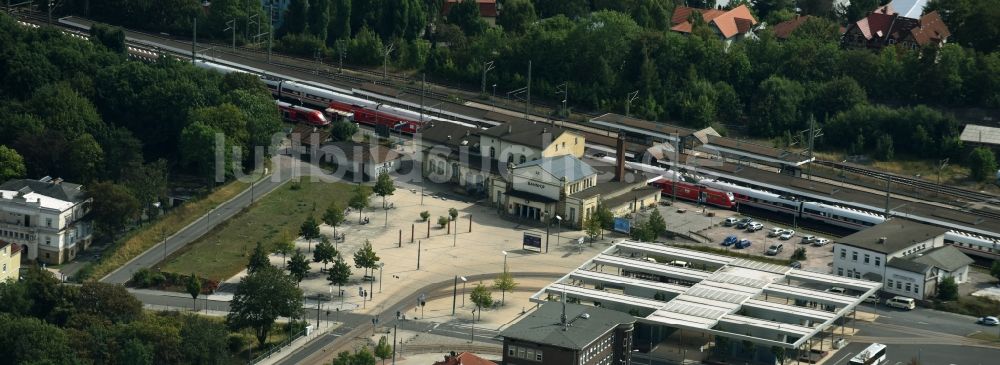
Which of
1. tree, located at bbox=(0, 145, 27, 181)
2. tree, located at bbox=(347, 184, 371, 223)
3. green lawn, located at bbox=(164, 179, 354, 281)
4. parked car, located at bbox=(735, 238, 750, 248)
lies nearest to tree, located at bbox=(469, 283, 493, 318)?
green lawn, located at bbox=(164, 179, 354, 281)

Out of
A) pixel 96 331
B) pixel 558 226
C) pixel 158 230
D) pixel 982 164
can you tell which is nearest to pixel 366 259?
pixel 558 226

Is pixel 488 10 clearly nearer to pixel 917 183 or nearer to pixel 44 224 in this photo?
pixel 917 183

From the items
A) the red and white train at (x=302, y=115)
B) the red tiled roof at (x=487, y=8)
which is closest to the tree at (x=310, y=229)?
the red and white train at (x=302, y=115)

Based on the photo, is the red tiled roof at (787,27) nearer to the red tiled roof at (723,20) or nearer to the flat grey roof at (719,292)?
the red tiled roof at (723,20)

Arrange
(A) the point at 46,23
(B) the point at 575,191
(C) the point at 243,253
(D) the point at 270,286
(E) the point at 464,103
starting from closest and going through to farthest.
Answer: (D) the point at 270,286 → (C) the point at 243,253 → (B) the point at 575,191 → (E) the point at 464,103 → (A) the point at 46,23

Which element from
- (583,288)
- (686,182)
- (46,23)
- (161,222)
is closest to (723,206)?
(686,182)

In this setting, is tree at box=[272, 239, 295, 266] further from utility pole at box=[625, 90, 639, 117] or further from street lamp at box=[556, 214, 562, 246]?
utility pole at box=[625, 90, 639, 117]

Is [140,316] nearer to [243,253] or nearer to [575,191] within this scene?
[243,253]
